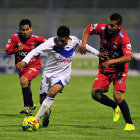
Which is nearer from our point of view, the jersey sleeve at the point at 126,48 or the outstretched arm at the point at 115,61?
the outstretched arm at the point at 115,61

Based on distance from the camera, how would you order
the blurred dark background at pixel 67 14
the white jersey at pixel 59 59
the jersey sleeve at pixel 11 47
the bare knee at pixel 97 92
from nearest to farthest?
the white jersey at pixel 59 59 < the bare knee at pixel 97 92 < the jersey sleeve at pixel 11 47 < the blurred dark background at pixel 67 14

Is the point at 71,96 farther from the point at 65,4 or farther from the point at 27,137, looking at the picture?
the point at 65,4

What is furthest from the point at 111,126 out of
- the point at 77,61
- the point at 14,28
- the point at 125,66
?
the point at 14,28

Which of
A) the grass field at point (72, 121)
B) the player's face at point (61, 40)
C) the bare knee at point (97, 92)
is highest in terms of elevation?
the player's face at point (61, 40)

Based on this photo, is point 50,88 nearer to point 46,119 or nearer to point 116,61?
point 46,119

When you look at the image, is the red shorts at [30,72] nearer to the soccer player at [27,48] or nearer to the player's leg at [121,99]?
the soccer player at [27,48]

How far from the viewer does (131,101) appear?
13.0 meters

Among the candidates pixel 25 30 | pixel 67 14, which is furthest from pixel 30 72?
pixel 67 14

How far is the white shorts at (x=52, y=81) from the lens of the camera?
743cm

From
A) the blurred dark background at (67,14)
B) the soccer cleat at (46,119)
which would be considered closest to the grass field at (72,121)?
the soccer cleat at (46,119)

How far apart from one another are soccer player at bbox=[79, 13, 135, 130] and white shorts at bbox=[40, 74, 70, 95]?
1.80 ft

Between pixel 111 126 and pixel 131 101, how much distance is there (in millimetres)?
5210

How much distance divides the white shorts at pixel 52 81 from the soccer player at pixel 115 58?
0.55 m

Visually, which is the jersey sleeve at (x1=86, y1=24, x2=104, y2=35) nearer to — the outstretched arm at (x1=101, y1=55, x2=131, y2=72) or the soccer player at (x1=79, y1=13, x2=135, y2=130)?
the soccer player at (x1=79, y1=13, x2=135, y2=130)
